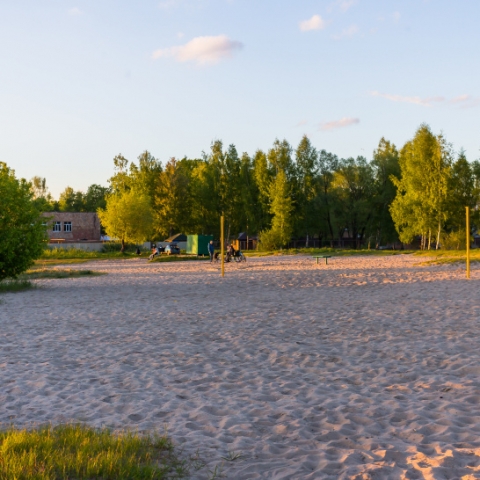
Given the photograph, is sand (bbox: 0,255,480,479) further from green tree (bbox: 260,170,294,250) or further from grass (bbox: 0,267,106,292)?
green tree (bbox: 260,170,294,250)

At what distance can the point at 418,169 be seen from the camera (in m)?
52.9

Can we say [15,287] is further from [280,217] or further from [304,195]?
[304,195]

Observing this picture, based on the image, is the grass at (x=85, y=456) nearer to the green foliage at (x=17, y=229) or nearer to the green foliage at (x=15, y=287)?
the green foliage at (x=15, y=287)

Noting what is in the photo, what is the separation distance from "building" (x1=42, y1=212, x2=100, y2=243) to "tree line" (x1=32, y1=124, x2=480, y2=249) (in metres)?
6.68

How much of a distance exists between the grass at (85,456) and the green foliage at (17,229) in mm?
15571

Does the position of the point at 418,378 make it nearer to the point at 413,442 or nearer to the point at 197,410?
the point at 413,442

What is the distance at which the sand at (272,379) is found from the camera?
4664mm

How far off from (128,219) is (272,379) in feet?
183

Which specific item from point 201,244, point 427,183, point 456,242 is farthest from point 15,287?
point 427,183

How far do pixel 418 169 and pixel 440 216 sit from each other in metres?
4.79

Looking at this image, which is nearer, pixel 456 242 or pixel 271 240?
pixel 456 242

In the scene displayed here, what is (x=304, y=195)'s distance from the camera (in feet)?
224

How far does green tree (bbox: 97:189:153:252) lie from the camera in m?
61.7

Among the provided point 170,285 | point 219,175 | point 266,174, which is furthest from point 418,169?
point 170,285
